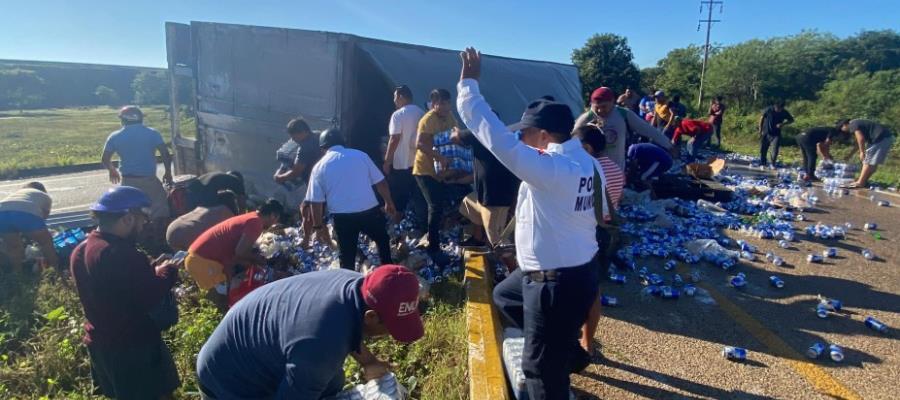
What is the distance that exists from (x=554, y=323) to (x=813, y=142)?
1074cm

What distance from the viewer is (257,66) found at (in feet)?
24.7

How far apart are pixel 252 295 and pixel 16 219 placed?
15.8ft

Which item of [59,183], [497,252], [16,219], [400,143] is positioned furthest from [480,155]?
[59,183]

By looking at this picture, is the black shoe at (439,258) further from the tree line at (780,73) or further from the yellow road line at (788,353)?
the tree line at (780,73)

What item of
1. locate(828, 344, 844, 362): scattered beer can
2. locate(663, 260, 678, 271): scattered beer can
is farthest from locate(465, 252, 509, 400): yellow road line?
locate(828, 344, 844, 362): scattered beer can

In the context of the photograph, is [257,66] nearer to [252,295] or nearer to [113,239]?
[113,239]

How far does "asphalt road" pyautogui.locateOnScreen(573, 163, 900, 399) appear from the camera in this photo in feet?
11.1

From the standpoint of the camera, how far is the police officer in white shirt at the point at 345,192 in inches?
177

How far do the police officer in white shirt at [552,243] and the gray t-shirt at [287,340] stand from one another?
1000 millimetres

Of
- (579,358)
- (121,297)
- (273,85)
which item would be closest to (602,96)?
(579,358)

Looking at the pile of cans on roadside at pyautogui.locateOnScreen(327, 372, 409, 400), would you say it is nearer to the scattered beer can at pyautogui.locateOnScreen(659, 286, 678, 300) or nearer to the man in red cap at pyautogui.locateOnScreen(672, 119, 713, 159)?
the scattered beer can at pyautogui.locateOnScreen(659, 286, 678, 300)

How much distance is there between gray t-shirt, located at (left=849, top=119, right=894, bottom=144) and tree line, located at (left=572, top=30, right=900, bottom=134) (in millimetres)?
15000

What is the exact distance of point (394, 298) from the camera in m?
1.94

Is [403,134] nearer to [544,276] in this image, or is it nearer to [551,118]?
[551,118]
